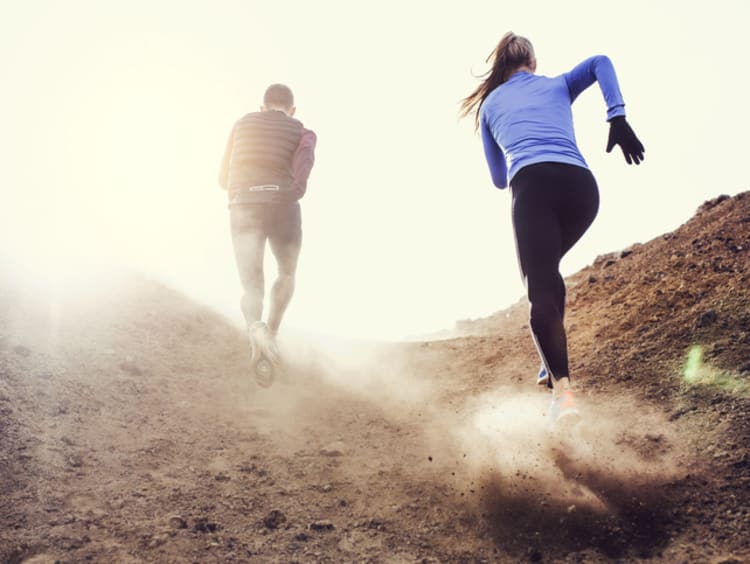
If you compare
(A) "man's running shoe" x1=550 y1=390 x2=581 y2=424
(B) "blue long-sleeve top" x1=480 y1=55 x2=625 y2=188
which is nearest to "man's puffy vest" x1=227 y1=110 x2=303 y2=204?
(B) "blue long-sleeve top" x1=480 y1=55 x2=625 y2=188

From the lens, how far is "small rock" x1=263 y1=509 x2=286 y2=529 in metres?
2.68

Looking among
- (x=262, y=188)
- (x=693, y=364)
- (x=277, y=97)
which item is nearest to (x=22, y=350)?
(x=262, y=188)

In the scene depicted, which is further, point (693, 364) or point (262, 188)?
point (262, 188)

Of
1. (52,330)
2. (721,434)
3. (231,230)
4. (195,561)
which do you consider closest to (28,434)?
(195,561)

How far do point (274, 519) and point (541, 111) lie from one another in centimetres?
260

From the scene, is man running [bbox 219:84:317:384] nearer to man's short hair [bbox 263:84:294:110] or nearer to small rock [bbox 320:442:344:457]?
man's short hair [bbox 263:84:294:110]

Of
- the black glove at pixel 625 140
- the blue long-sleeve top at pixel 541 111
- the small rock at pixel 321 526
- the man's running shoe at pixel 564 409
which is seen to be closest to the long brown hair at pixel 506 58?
the blue long-sleeve top at pixel 541 111

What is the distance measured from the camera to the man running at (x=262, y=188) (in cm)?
511

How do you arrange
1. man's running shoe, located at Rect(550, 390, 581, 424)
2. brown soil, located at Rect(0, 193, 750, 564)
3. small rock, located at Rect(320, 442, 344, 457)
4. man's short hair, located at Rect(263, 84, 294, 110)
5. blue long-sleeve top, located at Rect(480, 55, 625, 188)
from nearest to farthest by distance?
brown soil, located at Rect(0, 193, 750, 564) < man's running shoe, located at Rect(550, 390, 581, 424) < blue long-sleeve top, located at Rect(480, 55, 625, 188) < small rock, located at Rect(320, 442, 344, 457) < man's short hair, located at Rect(263, 84, 294, 110)

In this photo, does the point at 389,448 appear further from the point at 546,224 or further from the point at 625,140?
the point at 625,140

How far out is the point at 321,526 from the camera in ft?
8.73

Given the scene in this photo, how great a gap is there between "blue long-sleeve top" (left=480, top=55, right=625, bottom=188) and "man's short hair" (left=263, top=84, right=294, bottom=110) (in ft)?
8.14

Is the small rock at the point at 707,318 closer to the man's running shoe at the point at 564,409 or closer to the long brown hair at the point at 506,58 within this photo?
the man's running shoe at the point at 564,409

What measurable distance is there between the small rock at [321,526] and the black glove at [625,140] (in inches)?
96.6
